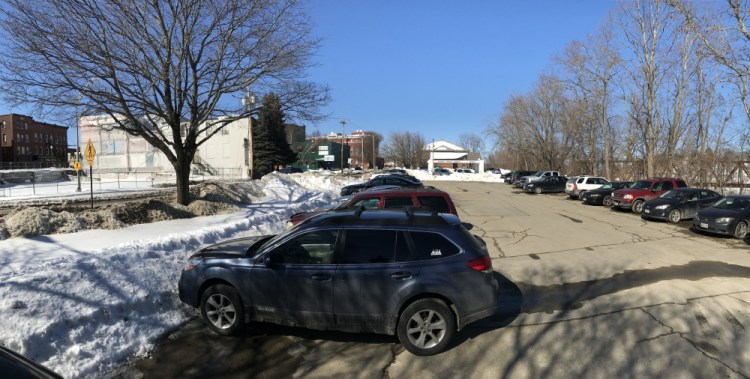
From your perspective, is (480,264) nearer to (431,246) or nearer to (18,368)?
(431,246)

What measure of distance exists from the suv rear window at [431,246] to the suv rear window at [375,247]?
133mm

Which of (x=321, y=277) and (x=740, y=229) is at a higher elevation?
(x=321, y=277)

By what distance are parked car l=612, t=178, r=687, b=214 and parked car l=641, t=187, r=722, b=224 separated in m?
2.99

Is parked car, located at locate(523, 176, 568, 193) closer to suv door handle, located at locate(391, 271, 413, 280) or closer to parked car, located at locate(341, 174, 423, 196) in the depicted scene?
parked car, located at locate(341, 174, 423, 196)

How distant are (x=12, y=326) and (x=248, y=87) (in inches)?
490

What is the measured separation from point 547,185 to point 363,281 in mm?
34140

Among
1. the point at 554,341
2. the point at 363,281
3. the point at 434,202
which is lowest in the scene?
the point at 554,341

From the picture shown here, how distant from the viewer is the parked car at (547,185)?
35125mm

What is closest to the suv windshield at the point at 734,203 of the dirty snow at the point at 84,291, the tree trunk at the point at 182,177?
the dirty snow at the point at 84,291

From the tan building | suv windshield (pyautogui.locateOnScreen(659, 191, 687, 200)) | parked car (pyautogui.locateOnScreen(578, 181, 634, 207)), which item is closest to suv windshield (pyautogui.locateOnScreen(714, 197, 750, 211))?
suv windshield (pyautogui.locateOnScreen(659, 191, 687, 200))

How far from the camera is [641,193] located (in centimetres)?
2030

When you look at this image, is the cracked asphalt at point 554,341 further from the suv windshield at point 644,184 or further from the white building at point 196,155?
the white building at point 196,155

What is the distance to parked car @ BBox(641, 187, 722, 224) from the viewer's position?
639 inches

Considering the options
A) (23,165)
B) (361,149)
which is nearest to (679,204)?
(23,165)
